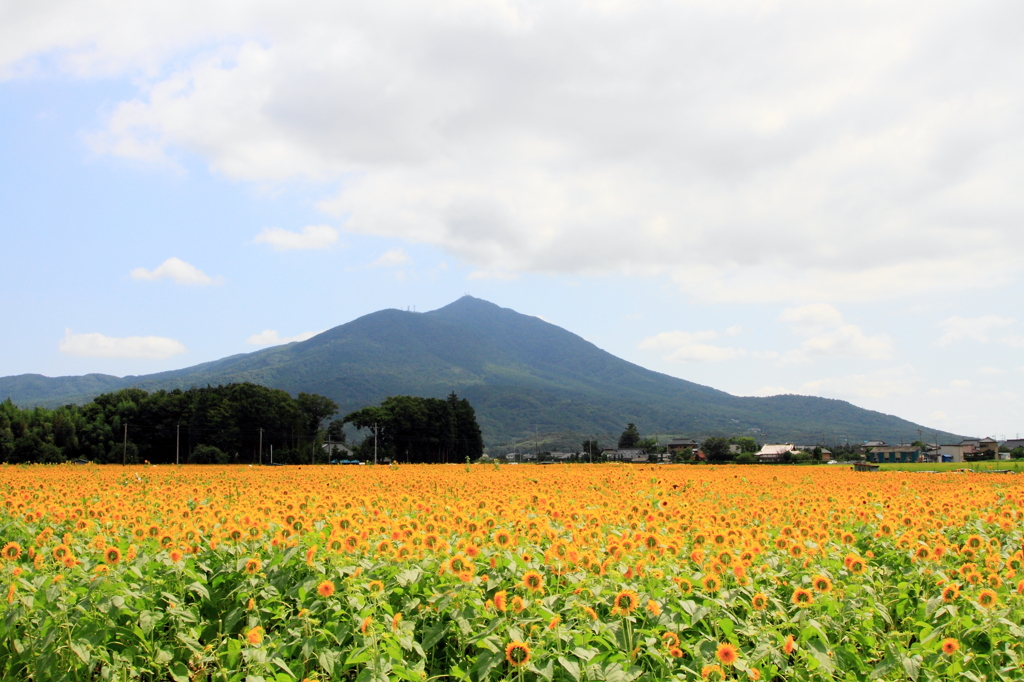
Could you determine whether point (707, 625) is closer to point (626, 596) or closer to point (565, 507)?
point (626, 596)

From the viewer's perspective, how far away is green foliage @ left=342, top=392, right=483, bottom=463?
80.4m

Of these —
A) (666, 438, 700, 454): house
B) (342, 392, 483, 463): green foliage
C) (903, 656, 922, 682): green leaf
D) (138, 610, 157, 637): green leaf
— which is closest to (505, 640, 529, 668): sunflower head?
(903, 656, 922, 682): green leaf

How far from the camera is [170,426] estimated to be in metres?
74.6

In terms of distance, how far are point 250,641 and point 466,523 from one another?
320 cm

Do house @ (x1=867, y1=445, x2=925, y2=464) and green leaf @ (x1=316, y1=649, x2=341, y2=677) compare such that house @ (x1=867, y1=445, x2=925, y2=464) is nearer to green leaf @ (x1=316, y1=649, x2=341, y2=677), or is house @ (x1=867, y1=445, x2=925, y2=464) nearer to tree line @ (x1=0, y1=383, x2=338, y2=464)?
tree line @ (x1=0, y1=383, x2=338, y2=464)

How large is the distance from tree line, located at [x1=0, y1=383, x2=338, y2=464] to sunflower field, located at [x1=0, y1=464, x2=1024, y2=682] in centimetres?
6196

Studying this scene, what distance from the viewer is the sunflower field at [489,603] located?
15.8ft

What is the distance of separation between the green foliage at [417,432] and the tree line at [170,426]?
7.81 metres

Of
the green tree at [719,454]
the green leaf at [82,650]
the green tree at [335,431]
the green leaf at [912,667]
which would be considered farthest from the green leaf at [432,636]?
the green tree at [335,431]

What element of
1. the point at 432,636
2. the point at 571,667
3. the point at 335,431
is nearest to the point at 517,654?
the point at 571,667

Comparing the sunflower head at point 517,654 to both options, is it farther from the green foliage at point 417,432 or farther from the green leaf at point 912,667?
the green foliage at point 417,432

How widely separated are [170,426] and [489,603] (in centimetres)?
7811

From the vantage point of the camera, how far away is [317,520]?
25.0 feet

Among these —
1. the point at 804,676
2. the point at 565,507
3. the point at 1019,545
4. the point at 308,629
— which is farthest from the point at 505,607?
the point at 1019,545
